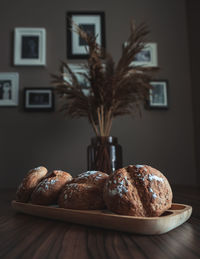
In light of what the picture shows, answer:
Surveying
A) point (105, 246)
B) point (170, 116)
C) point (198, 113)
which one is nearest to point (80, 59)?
point (170, 116)

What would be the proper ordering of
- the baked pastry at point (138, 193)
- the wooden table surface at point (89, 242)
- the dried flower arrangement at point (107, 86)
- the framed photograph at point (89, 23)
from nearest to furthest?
the wooden table surface at point (89, 242), the baked pastry at point (138, 193), the dried flower arrangement at point (107, 86), the framed photograph at point (89, 23)

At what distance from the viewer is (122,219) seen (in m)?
0.39

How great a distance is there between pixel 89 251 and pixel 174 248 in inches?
4.8

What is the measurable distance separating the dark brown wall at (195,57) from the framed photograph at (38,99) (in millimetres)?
1119

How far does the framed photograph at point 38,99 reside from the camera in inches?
67.8

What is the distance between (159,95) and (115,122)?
→ 0.41m

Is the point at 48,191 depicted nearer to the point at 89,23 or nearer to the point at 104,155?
the point at 104,155

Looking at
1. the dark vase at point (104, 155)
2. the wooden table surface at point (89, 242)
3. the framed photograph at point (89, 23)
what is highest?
the framed photograph at point (89, 23)

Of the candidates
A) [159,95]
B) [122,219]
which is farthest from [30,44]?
[122,219]

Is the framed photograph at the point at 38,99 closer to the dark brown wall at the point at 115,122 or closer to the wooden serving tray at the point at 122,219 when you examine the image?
the dark brown wall at the point at 115,122

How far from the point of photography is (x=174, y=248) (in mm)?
324

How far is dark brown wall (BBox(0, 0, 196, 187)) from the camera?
1696mm

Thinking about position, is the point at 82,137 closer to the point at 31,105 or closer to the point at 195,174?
the point at 31,105

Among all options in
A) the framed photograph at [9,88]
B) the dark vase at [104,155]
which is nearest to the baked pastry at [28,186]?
the dark vase at [104,155]
